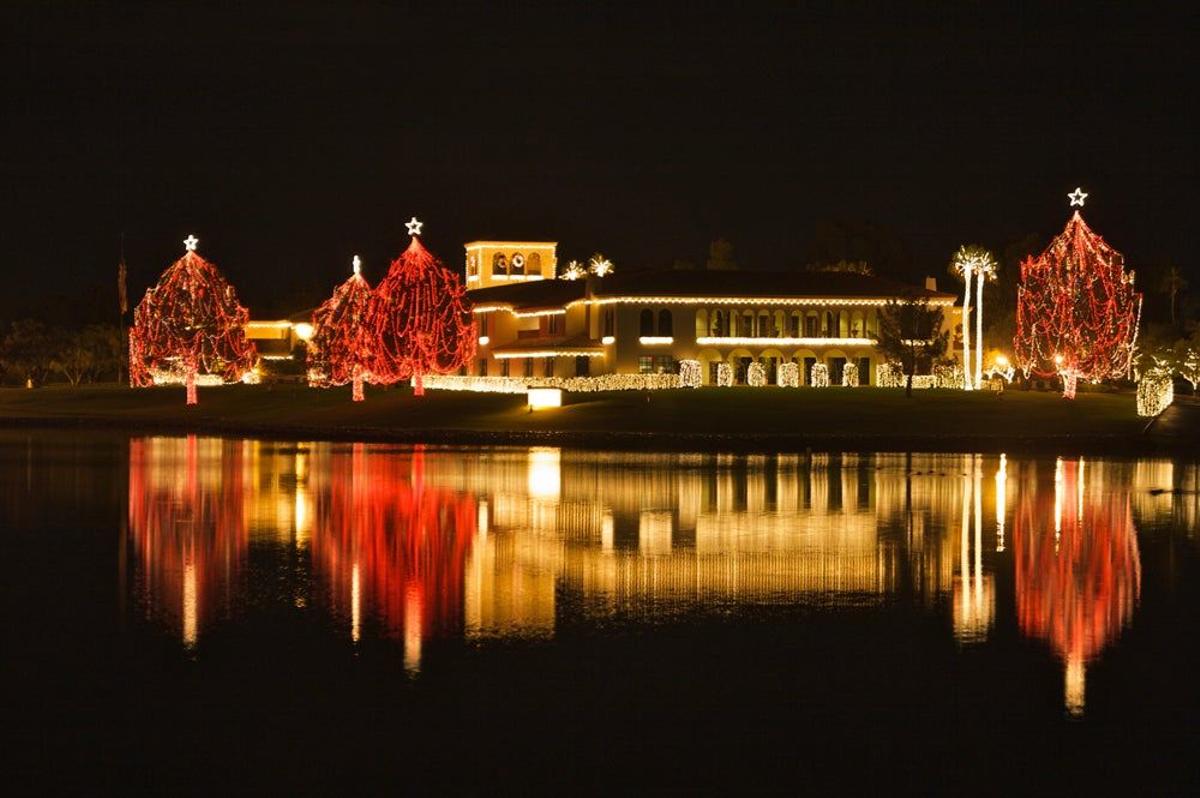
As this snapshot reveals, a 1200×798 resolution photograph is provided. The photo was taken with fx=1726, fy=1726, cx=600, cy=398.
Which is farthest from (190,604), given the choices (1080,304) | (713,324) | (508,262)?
(508,262)

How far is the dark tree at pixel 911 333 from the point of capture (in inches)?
3425

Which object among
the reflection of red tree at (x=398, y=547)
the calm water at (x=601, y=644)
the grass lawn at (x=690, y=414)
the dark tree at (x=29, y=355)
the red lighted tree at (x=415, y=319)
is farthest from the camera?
the dark tree at (x=29, y=355)

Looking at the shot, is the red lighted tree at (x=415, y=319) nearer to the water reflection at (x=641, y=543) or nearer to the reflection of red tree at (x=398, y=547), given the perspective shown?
the water reflection at (x=641, y=543)

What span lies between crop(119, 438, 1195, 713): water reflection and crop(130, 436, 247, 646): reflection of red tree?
8 centimetres

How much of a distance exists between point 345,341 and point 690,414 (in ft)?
82.6

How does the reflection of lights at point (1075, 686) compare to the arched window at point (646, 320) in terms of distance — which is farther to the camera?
the arched window at point (646, 320)

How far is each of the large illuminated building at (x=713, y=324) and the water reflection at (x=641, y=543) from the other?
46528 mm

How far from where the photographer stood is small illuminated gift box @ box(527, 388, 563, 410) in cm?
7688

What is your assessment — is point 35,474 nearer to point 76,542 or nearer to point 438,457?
point 438,457

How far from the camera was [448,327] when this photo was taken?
8625cm

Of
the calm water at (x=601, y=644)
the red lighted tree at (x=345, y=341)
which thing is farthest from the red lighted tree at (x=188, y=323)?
the calm water at (x=601, y=644)

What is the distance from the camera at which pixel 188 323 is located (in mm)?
94125

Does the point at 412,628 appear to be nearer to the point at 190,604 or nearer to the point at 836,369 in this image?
the point at 190,604

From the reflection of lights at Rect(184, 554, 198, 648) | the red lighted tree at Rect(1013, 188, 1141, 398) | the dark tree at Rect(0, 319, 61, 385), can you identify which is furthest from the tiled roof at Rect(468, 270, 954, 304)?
the reflection of lights at Rect(184, 554, 198, 648)
